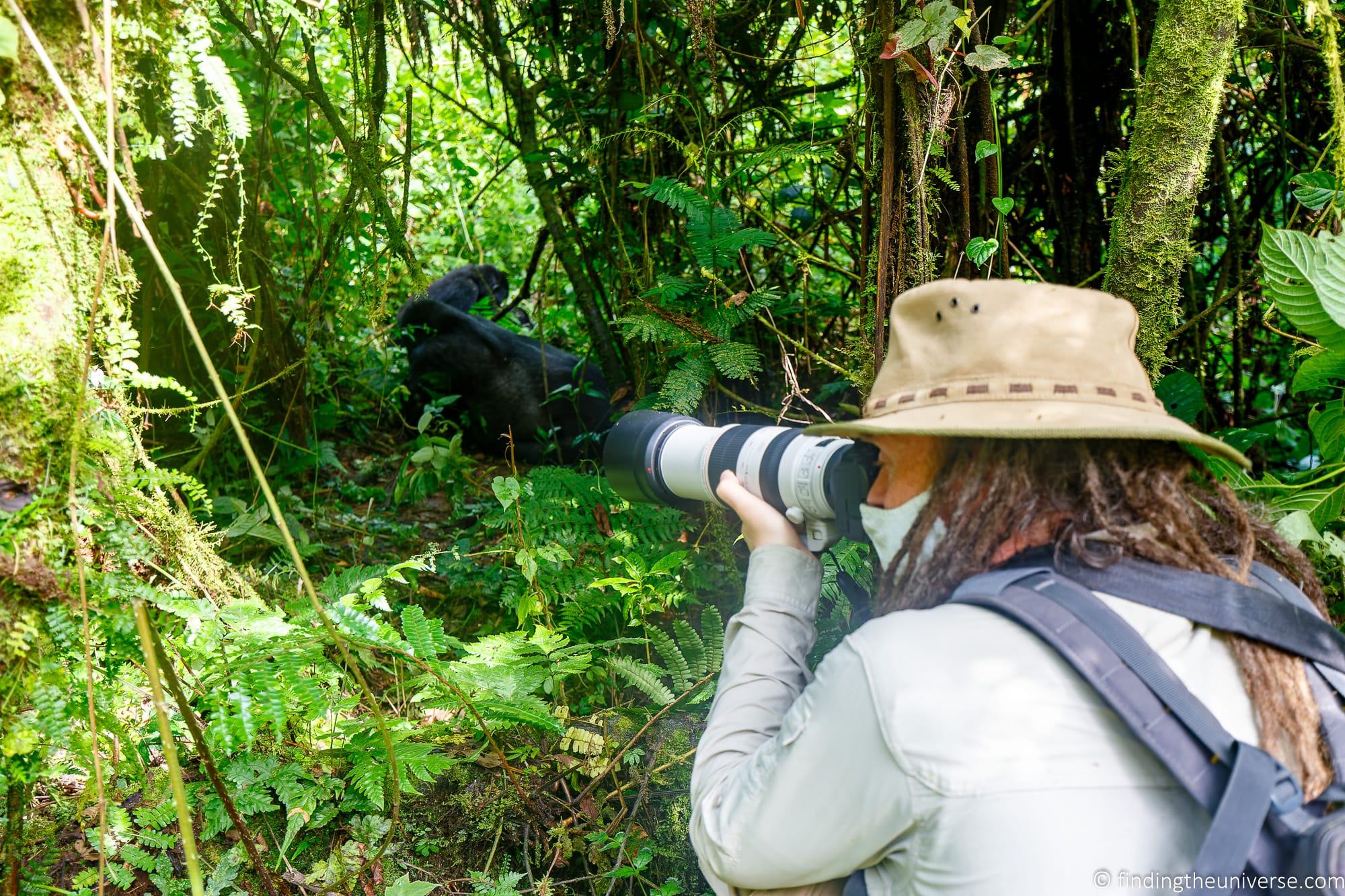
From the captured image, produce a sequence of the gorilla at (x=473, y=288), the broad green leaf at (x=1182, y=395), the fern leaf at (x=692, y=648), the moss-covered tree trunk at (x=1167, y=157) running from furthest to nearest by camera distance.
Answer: the gorilla at (x=473, y=288)
the fern leaf at (x=692, y=648)
the broad green leaf at (x=1182, y=395)
the moss-covered tree trunk at (x=1167, y=157)

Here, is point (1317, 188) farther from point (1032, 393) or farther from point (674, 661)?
point (674, 661)

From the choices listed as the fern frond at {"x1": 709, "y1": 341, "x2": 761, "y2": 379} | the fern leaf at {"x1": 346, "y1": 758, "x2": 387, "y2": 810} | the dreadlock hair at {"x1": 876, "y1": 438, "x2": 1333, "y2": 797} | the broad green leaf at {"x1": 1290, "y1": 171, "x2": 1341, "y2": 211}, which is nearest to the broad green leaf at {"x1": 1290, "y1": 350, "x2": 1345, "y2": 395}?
the broad green leaf at {"x1": 1290, "y1": 171, "x2": 1341, "y2": 211}

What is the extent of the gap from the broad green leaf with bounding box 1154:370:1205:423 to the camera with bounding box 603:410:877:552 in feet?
3.04

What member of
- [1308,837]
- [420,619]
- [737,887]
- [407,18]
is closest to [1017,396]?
[1308,837]

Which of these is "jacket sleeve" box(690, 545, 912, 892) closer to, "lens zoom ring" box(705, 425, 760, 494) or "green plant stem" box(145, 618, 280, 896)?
"lens zoom ring" box(705, 425, 760, 494)

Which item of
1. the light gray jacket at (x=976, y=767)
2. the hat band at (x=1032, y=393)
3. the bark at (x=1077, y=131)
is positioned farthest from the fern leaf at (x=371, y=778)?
the bark at (x=1077, y=131)

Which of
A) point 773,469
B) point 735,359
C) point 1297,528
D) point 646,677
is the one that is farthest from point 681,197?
point 1297,528

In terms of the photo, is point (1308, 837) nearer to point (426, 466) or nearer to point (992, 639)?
point (992, 639)

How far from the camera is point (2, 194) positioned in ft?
4.24

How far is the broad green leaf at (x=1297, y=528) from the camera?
1699 mm

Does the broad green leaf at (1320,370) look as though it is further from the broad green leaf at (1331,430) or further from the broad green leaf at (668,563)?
the broad green leaf at (668,563)

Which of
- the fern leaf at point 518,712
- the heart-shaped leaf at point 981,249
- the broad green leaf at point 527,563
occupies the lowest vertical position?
the fern leaf at point 518,712

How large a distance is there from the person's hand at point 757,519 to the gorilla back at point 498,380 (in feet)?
7.99

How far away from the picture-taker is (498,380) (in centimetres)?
442
